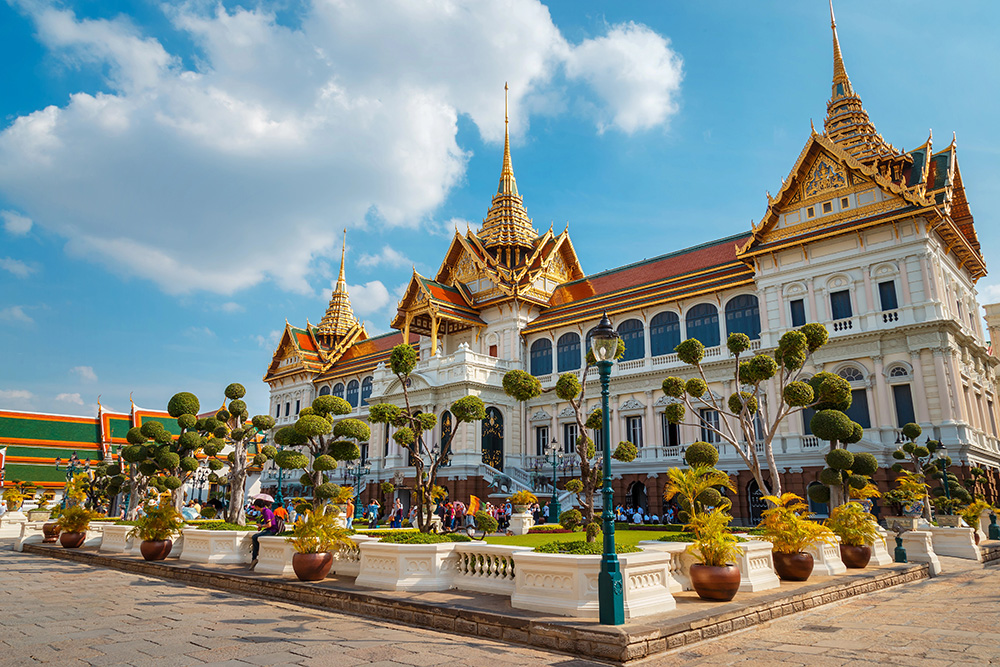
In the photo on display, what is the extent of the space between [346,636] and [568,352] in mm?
28145

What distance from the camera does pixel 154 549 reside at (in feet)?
50.9

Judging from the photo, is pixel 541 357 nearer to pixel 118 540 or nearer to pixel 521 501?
pixel 521 501

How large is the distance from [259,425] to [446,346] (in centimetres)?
1949

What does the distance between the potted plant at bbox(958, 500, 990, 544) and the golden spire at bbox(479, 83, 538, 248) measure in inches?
1060

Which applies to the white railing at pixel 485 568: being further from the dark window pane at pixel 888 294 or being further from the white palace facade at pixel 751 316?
the dark window pane at pixel 888 294

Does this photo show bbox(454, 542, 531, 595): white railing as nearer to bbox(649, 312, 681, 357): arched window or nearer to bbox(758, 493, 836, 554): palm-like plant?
bbox(758, 493, 836, 554): palm-like plant

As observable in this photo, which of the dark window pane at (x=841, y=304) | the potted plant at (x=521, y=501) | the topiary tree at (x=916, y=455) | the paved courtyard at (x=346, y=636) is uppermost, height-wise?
the dark window pane at (x=841, y=304)

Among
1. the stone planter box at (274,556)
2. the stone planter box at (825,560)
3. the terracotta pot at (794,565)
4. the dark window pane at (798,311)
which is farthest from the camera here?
the dark window pane at (798,311)

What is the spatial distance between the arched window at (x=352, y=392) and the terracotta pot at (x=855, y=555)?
39287 millimetres

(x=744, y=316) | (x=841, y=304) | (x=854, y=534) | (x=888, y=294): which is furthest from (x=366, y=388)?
(x=854, y=534)

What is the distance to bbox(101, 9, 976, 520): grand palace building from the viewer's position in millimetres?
24219

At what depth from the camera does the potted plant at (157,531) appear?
15539 millimetres

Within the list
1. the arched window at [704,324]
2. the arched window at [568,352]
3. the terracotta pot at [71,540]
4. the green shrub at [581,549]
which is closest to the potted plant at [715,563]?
the green shrub at [581,549]

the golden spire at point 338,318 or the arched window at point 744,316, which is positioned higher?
the golden spire at point 338,318
